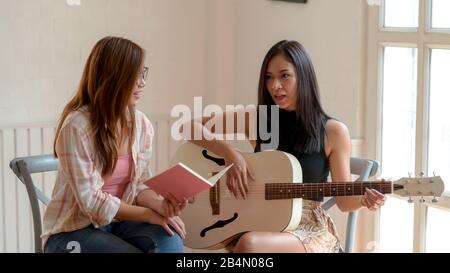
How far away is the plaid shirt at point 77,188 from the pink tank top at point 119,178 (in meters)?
0.05

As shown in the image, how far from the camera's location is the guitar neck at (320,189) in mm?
2152

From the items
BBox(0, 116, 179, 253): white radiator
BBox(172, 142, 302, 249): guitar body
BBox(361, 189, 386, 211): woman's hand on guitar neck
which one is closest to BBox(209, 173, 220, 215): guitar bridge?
BBox(172, 142, 302, 249): guitar body

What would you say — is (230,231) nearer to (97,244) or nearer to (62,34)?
(97,244)

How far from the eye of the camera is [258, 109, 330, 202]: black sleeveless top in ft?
7.75

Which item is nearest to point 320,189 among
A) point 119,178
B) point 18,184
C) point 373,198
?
point 373,198

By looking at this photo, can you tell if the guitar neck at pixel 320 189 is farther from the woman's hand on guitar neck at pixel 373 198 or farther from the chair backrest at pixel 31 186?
the chair backrest at pixel 31 186

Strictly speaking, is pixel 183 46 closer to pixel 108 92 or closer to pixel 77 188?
pixel 108 92

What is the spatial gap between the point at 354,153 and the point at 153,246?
3.58 ft

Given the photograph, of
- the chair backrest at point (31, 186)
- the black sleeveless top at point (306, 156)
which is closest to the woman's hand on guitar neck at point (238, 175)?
the black sleeveless top at point (306, 156)

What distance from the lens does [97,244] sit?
204cm

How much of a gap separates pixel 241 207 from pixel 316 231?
0.75 feet

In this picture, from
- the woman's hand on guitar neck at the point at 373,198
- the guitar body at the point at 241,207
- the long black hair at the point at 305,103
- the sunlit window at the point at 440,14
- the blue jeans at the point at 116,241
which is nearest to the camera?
the blue jeans at the point at 116,241
